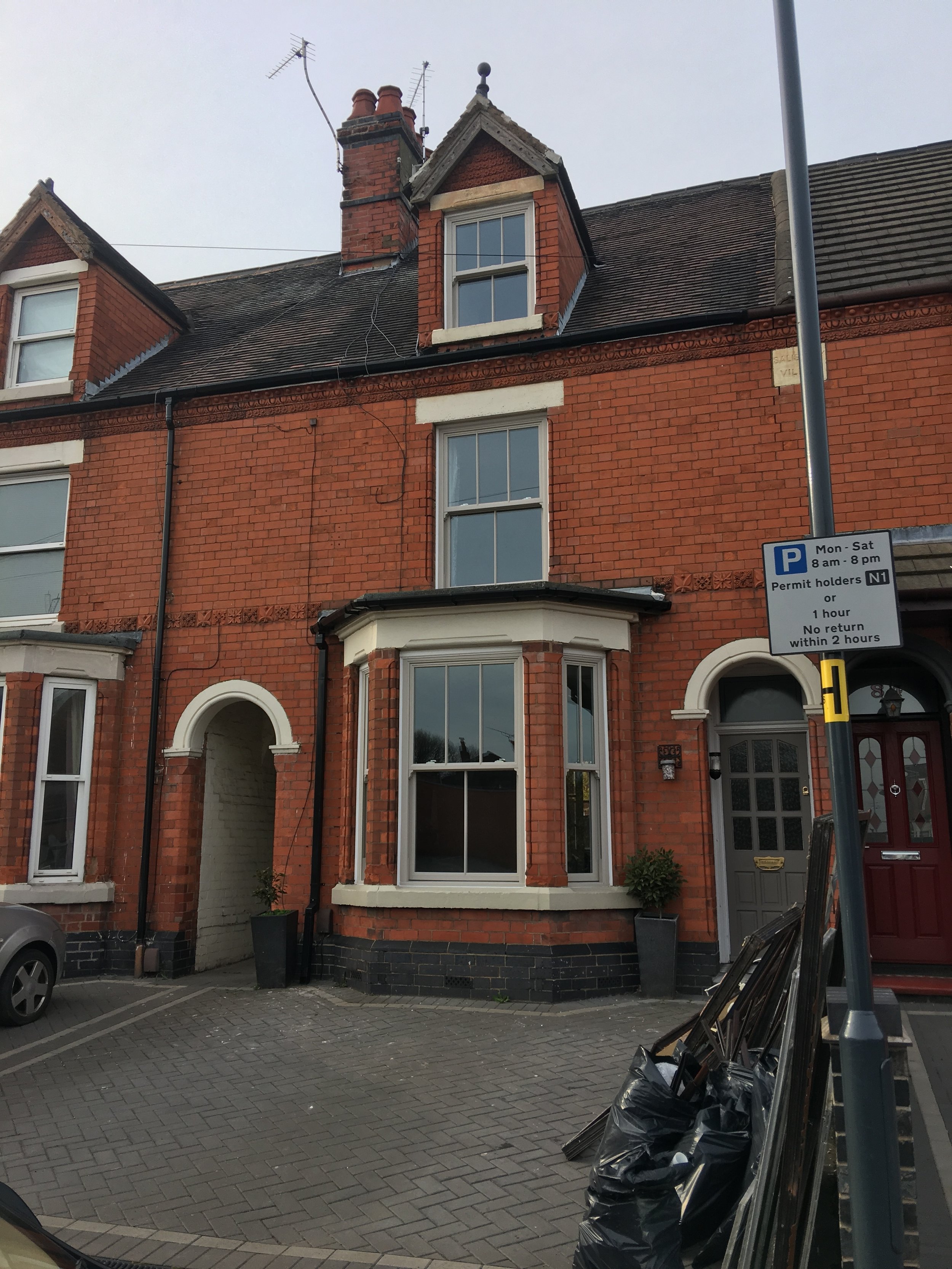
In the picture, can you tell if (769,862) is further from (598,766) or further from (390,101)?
(390,101)

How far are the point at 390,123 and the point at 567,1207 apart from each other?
47.6ft

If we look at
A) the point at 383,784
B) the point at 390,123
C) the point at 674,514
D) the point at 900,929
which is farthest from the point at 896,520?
the point at 390,123

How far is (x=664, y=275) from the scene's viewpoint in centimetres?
1166

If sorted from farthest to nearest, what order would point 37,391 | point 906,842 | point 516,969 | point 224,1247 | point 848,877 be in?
point 37,391 → point 906,842 → point 516,969 → point 224,1247 → point 848,877

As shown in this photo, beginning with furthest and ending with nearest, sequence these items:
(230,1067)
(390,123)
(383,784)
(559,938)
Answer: (390,123) → (383,784) → (559,938) → (230,1067)

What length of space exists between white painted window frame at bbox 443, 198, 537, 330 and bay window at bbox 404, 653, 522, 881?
418 cm

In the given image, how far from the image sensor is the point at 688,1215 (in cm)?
347

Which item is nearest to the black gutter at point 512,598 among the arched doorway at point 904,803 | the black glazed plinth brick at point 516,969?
the arched doorway at point 904,803

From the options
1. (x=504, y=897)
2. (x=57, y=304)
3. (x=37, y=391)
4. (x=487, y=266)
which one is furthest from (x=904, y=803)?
(x=57, y=304)

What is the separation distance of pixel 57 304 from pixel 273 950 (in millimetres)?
8909

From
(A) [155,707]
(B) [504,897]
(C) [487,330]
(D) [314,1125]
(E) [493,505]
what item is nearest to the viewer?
(D) [314,1125]

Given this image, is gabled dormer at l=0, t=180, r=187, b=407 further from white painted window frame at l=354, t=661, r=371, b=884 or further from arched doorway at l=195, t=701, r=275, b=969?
white painted window frame at l=354, t=661, r=371, b=884

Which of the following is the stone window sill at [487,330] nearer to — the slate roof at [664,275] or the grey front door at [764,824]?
the slate roof at [664,275]

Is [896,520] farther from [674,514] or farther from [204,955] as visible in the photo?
[204,955]
